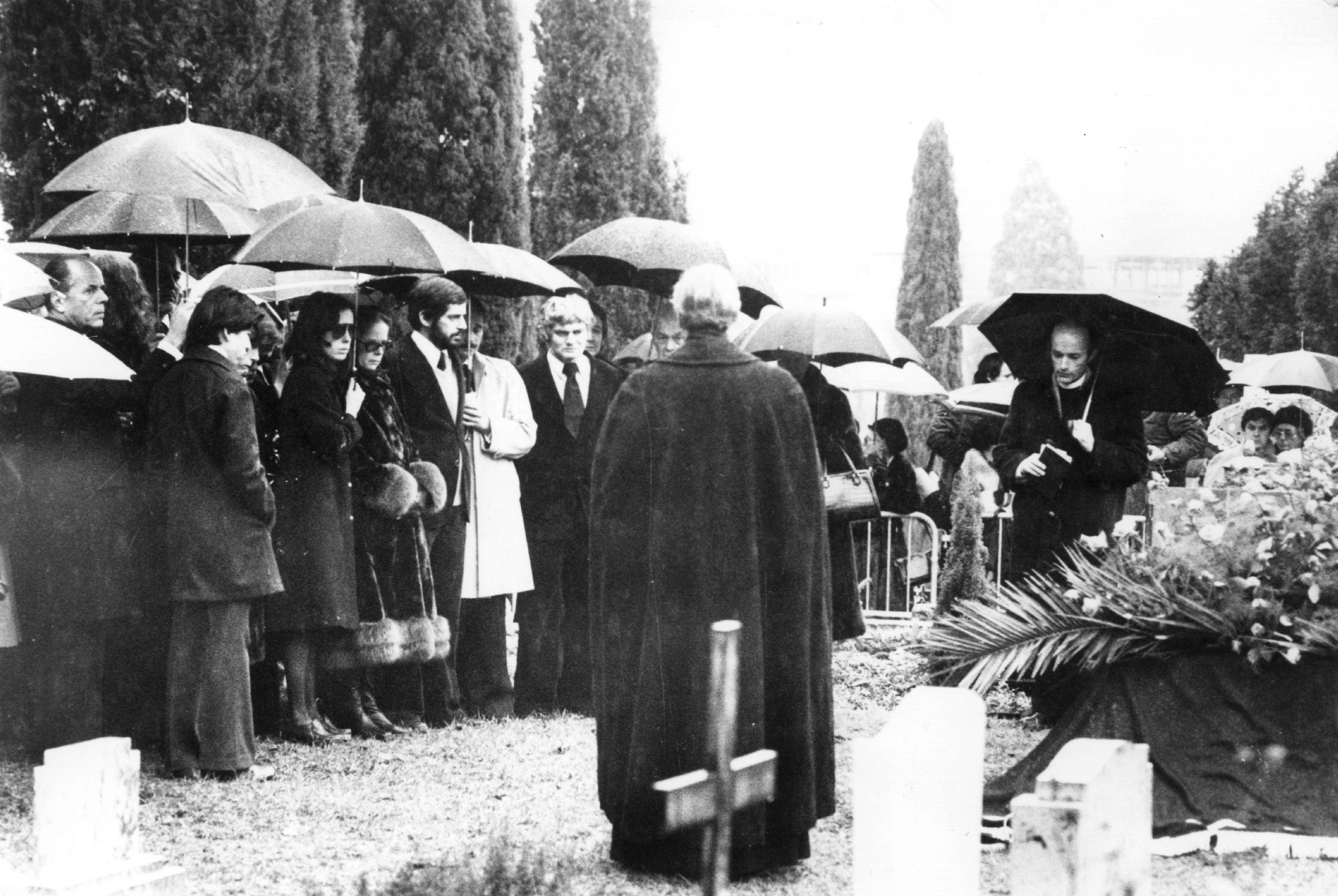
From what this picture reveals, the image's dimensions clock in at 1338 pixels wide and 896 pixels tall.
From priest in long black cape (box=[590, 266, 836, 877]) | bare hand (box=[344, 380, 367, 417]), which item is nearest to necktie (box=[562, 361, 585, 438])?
bare hand (box=[344, 380, 367, 417])

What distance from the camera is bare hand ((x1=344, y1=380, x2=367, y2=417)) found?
757cm

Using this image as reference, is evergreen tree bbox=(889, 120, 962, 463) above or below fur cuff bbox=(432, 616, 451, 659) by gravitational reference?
above

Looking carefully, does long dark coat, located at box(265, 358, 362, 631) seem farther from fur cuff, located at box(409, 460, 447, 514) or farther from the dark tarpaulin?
the dark tarpaulin

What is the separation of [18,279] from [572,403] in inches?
117

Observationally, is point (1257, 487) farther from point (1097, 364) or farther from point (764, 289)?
point (764, 289)

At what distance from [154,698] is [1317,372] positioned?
7969mm

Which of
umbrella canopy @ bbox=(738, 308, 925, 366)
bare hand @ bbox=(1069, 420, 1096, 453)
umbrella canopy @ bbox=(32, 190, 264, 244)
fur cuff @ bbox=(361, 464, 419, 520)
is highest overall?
umbrella canopy @ bbox=(32, 190, 264, 244)

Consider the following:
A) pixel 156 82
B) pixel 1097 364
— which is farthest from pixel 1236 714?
pixel 156 82

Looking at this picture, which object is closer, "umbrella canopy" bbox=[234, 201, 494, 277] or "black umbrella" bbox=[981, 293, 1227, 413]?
"umbrella canopy" bbox=[234, 201, 494, 277]

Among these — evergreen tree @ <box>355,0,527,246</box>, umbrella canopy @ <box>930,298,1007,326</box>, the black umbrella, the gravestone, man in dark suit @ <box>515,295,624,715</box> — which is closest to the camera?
the gravestone

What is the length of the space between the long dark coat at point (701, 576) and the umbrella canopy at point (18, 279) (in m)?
2.66

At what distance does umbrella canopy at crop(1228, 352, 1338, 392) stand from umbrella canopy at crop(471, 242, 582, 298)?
5063mm

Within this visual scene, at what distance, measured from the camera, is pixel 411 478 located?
7715mm

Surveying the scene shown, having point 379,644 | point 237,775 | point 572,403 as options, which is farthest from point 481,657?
point 237,775
